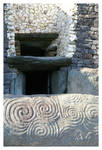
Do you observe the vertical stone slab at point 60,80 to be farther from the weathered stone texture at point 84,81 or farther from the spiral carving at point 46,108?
the spiral carving at point 46,108

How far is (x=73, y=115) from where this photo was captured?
2.33 metres

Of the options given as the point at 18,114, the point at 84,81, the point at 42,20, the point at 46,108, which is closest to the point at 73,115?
the point at 46,108

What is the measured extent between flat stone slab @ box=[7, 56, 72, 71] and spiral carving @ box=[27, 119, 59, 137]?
4.56ft

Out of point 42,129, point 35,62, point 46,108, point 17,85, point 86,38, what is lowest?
point 42,129

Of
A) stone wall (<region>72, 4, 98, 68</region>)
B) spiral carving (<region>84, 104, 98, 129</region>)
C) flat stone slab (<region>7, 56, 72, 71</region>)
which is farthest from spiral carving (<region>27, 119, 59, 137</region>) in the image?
stone wall (<region>72, 4, 98, 68</region>)

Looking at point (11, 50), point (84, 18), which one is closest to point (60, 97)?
point (11, 50)

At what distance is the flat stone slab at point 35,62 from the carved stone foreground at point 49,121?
3.45 ft

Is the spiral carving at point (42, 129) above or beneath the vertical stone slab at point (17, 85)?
beneath

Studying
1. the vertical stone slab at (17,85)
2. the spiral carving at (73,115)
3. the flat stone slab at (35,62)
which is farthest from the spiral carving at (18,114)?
the vertical stone slab at (17,85)

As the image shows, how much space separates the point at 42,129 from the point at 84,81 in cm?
159

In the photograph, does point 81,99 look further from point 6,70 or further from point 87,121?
point 6,70

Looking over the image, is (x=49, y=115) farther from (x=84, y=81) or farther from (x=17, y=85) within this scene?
(x=17, y=85)

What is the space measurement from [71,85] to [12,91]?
113cm

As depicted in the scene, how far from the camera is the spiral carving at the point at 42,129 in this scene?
7.04 ft
